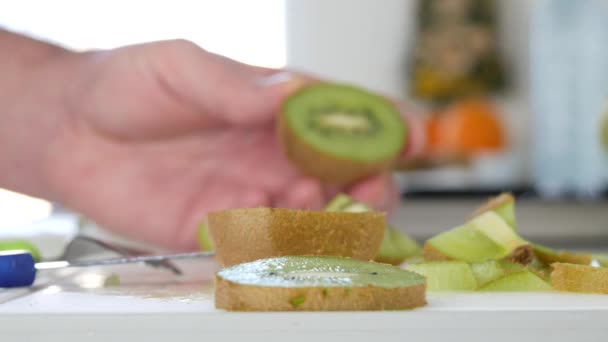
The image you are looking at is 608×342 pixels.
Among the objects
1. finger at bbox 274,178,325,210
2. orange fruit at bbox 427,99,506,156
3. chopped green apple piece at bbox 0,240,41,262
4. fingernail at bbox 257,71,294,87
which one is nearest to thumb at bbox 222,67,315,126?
fingernail at bbox 257,71,294,87

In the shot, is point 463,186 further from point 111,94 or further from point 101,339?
point 101,339

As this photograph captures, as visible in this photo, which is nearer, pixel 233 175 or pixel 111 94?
pixel 111 94

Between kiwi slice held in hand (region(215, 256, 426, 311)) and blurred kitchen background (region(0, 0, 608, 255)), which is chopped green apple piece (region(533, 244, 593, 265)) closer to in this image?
kiwi slice held in hand (region(215, 256, 426, 311))

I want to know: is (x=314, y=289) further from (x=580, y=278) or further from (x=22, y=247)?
(x=22, y=247)

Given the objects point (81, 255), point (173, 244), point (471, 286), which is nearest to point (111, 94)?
point (173, 244)

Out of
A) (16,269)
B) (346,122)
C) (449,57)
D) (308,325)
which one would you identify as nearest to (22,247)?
(16,269)

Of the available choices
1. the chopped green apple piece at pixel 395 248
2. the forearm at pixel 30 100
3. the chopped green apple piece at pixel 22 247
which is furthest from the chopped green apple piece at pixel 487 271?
the forearm at pixel 30 100
